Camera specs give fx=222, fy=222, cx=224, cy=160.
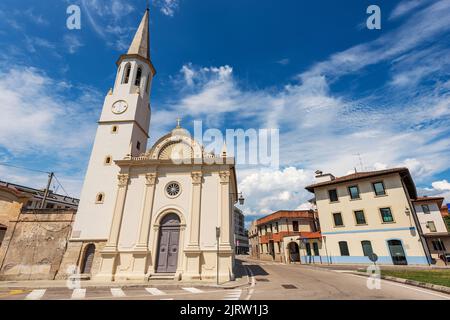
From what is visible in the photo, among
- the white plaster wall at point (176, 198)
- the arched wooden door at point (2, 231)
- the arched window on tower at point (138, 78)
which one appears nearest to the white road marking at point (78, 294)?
→ the white plaster wall at point (176, 198)

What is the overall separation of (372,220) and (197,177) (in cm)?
1976

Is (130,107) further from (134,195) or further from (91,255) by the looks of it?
(91,255)

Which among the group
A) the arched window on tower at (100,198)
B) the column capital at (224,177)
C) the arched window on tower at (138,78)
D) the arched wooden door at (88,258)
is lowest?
the arched wooden door at (88,258)

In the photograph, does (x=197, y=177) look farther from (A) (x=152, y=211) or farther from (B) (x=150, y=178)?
(A) (x=152, y=211)

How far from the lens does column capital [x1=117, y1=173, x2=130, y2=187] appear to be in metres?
18.1

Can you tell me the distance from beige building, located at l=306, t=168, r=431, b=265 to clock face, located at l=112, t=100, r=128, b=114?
2424cm

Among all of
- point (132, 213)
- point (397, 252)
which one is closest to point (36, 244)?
point (132, 213)

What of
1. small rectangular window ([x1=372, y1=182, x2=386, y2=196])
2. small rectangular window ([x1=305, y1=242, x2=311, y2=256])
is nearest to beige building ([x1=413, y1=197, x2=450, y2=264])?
small rectangular window ([x1=372, y1=182, x2=386, y2=196])

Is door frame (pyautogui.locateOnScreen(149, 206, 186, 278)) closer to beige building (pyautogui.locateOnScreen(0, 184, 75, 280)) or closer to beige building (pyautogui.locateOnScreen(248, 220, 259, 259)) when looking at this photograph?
beige building (pyautogui.locateOnScreen(0, 184, 75, 280))

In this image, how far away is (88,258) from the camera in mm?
17219

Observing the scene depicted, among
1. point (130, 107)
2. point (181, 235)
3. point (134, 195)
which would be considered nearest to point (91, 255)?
point (134, 195)

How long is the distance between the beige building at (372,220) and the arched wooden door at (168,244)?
61.5 feet

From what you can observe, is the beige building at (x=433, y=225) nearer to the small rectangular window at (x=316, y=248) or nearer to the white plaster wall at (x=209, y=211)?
the small rectangular window at (x=316, y=248)

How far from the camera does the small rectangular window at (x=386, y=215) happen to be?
23.0m
